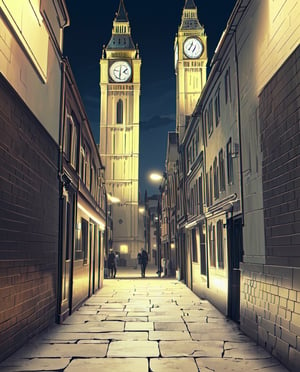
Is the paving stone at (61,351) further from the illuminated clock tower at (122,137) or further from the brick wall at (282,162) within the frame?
the illuminated clock tower at (122,137)

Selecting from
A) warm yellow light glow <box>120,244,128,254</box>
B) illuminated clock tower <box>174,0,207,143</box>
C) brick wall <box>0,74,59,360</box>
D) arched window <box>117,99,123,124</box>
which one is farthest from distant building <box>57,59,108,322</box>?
arched window <box>117,99,123,124</box>

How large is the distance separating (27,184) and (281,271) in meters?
4.89

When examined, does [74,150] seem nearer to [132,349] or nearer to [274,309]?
[132,349]

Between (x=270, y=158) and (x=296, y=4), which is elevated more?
(x=296, y=4)

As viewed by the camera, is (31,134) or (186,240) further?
(186,240)

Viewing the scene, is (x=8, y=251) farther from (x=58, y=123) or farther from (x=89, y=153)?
(x=89, y=153)

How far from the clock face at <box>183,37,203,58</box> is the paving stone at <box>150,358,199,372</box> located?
53.7m

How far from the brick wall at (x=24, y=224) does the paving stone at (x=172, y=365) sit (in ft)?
8.05

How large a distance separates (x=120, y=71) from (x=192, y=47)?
13.9m

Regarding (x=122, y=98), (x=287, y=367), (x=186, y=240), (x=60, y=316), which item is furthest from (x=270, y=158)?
(x=122, y=98)

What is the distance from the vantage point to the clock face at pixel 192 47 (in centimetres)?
5641

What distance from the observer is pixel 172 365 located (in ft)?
21.9

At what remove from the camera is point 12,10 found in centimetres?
672

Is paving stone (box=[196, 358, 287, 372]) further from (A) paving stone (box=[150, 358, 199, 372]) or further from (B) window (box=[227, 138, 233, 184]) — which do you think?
(B) window (box=[227, 138, 233, 184])
